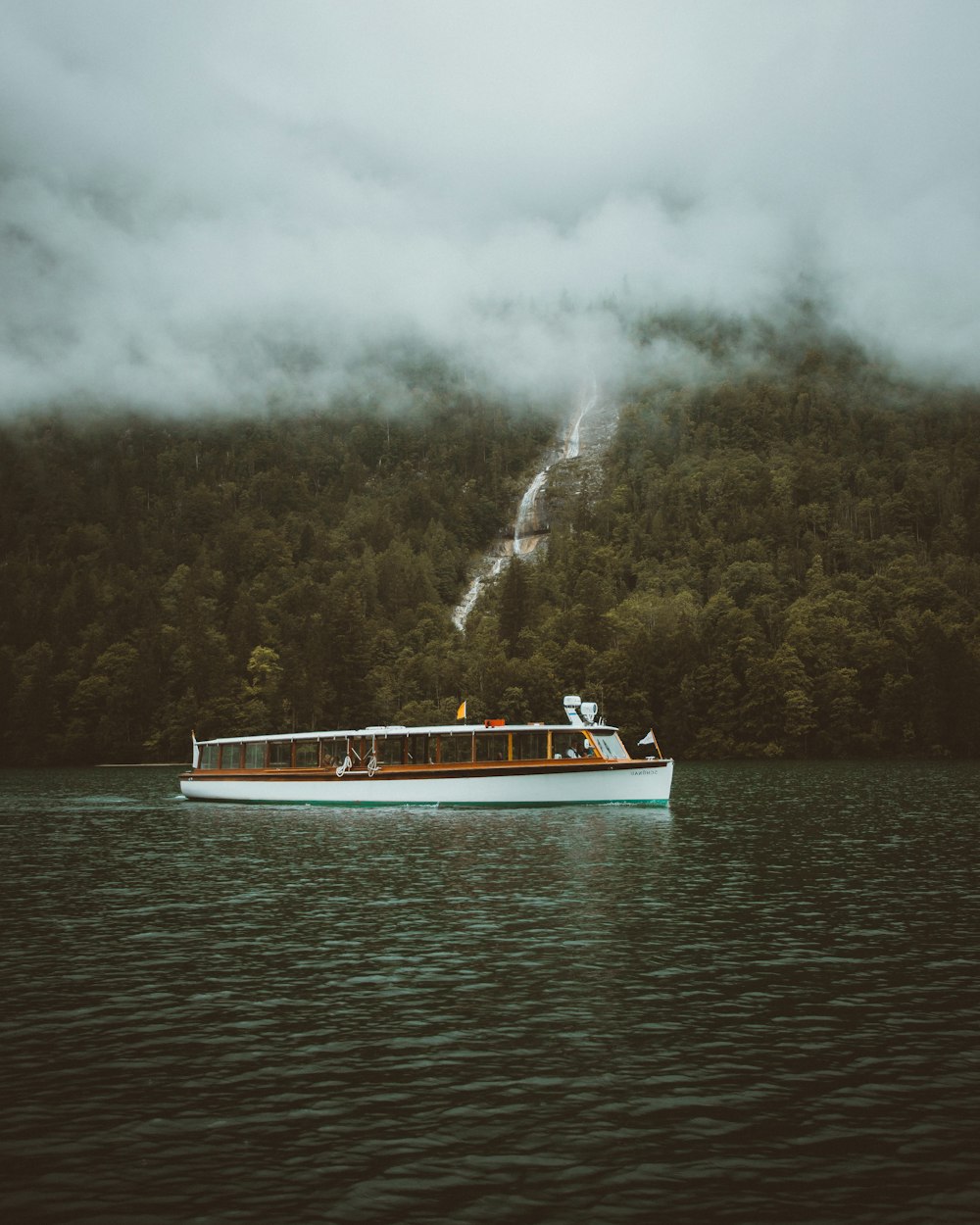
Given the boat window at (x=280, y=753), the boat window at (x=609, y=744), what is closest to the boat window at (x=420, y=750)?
the boat window at (x=609, y=744)

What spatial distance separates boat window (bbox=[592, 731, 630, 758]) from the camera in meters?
74.5

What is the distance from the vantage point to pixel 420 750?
259ft

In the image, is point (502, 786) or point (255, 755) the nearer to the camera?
point (502, 786)

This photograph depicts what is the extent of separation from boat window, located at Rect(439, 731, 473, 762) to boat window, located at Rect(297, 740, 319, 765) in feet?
37.7

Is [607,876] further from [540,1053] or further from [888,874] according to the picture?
[540,1053]

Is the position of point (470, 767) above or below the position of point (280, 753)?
below

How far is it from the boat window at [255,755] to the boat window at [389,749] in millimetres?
12449

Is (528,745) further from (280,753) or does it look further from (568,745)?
(280,753)

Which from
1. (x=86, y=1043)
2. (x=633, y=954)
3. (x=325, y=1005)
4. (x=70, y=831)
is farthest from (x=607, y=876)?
(x=70, y=831)

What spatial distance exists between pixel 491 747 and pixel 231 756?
2601cm

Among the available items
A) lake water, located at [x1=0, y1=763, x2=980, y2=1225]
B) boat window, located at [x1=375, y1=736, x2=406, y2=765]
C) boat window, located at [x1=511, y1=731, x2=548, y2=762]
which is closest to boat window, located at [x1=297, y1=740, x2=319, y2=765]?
boat window, located at [x1=375, y1=736, x2=406, y2=765]

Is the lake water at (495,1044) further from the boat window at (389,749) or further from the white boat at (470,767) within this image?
the boat window at (389,749)

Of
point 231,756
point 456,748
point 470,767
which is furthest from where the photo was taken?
point 231,756

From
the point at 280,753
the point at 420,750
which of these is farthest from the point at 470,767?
the point at 280,753
